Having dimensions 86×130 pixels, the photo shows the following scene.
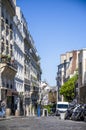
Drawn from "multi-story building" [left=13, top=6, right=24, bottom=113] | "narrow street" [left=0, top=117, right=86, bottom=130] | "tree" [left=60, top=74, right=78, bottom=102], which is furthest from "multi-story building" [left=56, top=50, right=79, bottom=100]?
"narrow street" [left=0, top=117, right=86, bottom=130]

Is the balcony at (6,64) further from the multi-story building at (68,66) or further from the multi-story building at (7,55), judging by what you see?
the multi-story building at (68,66)

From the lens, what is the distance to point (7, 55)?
59188mm

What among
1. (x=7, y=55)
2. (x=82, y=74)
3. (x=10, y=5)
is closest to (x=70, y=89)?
(x=82, y=74)

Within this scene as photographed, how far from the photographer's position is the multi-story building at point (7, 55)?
58231 millimetres

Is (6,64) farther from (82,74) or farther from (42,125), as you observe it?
(82,74)

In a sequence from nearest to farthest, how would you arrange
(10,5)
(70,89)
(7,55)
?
(7,55), (10,5), (70,89)

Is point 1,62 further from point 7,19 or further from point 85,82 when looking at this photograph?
point 85,82

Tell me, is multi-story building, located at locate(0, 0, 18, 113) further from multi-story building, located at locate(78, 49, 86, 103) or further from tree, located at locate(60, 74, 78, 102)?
tree, located at locate(60, 74, 78, 102)

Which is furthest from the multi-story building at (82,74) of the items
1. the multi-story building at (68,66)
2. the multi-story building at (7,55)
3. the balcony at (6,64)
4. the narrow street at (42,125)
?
the narrow street at (42,125)

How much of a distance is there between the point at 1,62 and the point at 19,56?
23.5 meters

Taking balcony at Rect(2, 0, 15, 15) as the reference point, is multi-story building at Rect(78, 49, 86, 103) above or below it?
below

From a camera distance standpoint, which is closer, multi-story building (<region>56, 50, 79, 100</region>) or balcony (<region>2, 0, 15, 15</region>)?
balcony (<region>2, 0, 15, 15</region>)

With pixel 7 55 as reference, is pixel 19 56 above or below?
above

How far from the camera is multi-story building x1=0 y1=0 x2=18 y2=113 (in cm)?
5823
